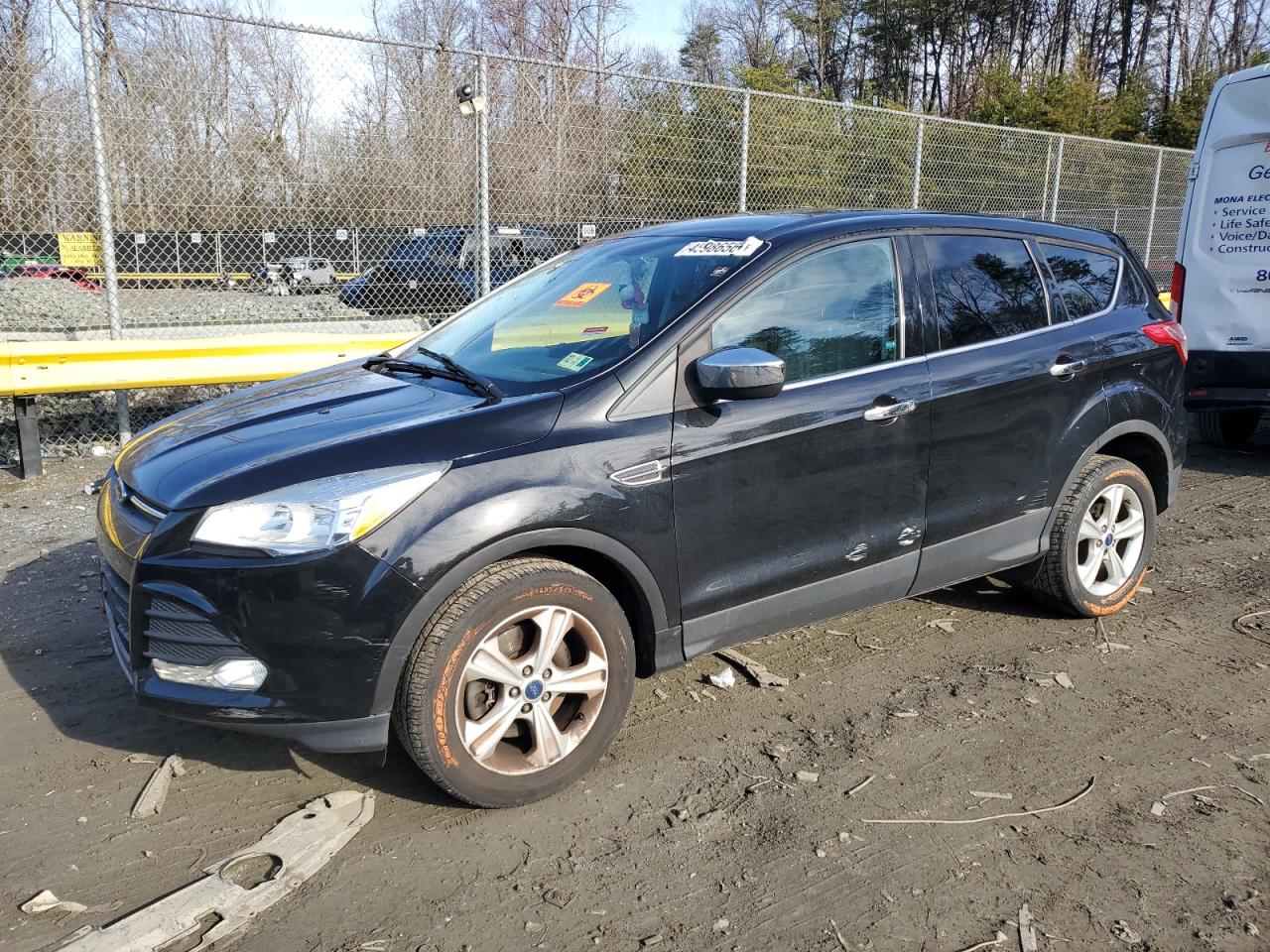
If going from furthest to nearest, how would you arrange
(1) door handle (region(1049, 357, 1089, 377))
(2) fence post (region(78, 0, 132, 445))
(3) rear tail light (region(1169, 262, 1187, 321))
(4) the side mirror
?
(3) rear tail light (region(1169, 262, 1187, 321))
(2) fence post (region(78, 0, 132, 445))
(1) door handle (region(1049, 357, 1089, 377))
(4) the side mirror

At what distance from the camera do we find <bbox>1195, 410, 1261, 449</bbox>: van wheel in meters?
8.23

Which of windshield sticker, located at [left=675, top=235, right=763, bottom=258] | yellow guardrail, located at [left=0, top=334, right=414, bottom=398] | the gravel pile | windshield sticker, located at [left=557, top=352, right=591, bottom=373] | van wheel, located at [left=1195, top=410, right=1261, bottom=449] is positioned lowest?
van wheel, located at [left=1195, top=410, right=1261, bottom=449]

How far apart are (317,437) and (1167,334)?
3850mm

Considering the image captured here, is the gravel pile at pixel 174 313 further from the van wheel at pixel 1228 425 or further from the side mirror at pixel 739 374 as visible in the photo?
the van wheel at pixel 1228 425

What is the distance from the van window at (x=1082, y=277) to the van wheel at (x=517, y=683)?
8.61 feet

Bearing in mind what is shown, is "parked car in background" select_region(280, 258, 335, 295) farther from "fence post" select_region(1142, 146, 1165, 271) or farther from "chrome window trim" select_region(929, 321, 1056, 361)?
"fence post" select_region(1142, 146, 1165, 271)

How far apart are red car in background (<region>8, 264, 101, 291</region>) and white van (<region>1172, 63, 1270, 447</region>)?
8.06 m

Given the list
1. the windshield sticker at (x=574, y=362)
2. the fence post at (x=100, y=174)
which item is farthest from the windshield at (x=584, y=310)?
the fence post at (x=100, y=174)

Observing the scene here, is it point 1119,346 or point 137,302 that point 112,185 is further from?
point 1119,346

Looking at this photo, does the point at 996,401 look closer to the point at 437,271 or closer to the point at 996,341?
the point at 996,341

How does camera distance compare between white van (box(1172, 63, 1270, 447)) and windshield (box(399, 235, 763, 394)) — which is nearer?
windshield (box(399, 235, 763, 394))

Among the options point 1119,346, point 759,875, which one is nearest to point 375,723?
point 759,875

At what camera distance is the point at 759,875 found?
271 cm

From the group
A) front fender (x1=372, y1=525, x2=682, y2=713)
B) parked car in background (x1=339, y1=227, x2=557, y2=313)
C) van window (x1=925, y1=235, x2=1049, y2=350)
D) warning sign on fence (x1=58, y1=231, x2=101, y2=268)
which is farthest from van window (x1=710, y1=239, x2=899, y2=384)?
warning sign on fence (x1=58, y1=231, x2=101, y2=268)
